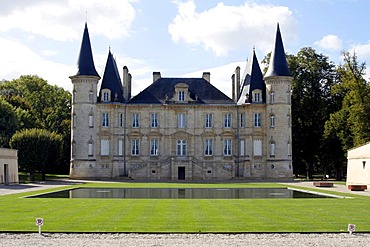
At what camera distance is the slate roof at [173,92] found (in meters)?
56.6

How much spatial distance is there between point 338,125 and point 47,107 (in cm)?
3759

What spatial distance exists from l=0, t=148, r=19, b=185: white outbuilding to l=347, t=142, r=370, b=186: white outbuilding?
2411 centimetres

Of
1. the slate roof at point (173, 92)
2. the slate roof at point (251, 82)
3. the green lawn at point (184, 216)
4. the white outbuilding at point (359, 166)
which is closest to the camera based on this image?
the green lawn at point (184, 216)

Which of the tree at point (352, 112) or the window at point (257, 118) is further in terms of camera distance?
the window at point (257, 118)

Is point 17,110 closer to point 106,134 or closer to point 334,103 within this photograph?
point 106,134

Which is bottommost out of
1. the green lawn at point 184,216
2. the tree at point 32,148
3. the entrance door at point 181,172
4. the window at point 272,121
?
the green lawn at point 184,216

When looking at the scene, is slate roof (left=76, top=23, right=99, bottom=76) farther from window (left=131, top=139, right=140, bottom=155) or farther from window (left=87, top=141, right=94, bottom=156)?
window (left=131, top=139, right=140, bottom=155)

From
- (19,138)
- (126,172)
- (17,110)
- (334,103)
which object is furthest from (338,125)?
(17,110)

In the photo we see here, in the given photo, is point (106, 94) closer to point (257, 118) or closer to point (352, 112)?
point (257, 118)

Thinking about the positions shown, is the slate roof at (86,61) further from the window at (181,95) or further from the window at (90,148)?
the window at (181,95)

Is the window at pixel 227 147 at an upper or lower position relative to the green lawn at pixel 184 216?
upper

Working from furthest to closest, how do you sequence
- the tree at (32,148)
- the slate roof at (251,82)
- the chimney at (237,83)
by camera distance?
the chimney at (237,83), the slate roof at (251,82), the tree at (32,148)

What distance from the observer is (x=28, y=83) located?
72.9m

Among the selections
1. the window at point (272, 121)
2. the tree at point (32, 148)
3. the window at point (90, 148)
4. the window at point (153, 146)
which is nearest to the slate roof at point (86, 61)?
the window at point (90, 148)
